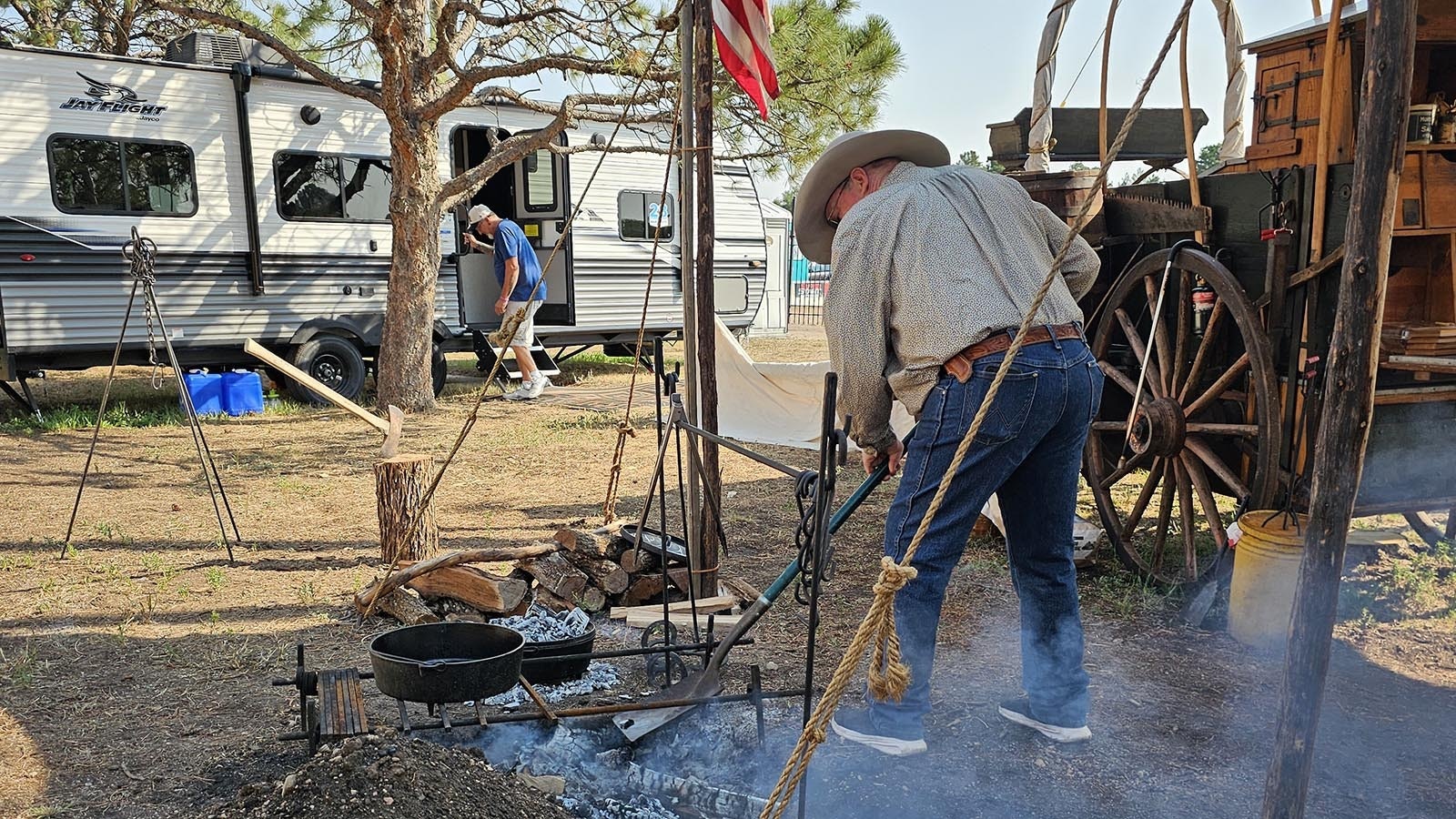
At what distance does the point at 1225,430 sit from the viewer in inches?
155

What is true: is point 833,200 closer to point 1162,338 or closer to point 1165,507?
point 1162,338

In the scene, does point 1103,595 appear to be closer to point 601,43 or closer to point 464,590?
point 464,590

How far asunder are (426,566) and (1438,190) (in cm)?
386

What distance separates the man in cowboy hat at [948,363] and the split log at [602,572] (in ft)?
5.11

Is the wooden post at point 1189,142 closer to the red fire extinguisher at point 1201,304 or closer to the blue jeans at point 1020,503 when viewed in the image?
the red fire extinguisher at point 1201,304

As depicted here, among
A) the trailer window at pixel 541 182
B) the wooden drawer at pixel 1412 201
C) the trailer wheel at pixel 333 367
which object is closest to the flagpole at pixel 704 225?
the wooden drawer at pixel 1412 201

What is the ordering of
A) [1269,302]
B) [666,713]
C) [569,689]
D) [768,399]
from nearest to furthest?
[666,713] < [569,689] < [1269,302] < [768,399]

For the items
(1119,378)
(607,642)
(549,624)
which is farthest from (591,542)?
(1119,378)

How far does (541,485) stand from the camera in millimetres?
6723

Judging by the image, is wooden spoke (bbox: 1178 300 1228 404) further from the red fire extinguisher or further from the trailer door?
the trailer door

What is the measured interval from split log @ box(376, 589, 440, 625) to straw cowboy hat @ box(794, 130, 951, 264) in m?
2.13

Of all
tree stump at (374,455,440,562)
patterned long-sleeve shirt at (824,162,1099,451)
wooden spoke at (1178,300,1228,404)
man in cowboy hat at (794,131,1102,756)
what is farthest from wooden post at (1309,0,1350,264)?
tree stump at (374,455,440,562)

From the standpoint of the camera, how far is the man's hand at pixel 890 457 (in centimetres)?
276

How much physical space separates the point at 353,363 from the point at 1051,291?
27.1 ft
